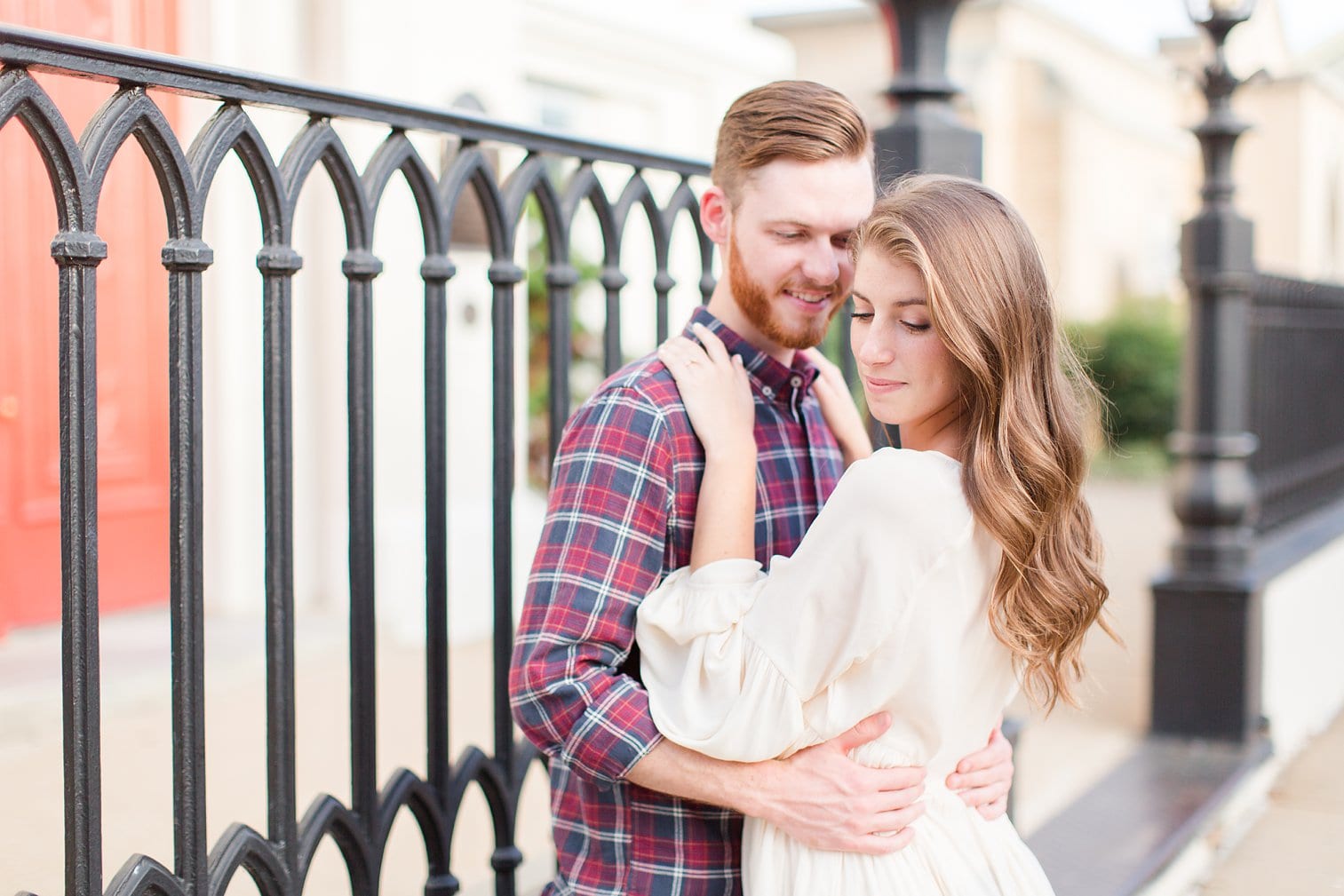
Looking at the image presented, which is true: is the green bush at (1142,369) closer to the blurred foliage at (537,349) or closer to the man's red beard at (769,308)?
the blurred foliage at (537,349)

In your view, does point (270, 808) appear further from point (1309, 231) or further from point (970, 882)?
point (1309, 231)

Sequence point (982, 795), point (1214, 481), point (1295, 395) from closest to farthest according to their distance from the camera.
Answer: point (982, 795) → point (1214, 481) → point (1295, 395)

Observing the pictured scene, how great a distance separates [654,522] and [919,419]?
0.40m

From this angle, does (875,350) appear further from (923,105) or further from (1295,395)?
(1295,395)

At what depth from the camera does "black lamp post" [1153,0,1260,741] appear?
16.1ft

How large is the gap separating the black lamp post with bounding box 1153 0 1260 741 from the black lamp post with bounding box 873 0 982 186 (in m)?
2.28

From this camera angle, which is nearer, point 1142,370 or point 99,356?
point 99,356

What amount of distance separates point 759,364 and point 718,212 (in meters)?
0.25

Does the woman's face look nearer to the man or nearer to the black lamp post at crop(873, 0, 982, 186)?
the man

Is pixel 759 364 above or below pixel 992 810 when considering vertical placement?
above

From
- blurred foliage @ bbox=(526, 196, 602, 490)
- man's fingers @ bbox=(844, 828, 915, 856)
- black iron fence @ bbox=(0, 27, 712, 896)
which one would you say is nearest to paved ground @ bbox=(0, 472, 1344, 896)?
black iron fence @ bbox=(0, 27, 712, 896)

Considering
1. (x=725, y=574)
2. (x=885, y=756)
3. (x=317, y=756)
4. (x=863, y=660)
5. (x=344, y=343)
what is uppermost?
(x=344, y=343)

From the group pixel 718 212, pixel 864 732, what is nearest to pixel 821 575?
pixel 864 732

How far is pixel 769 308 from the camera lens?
6.86ft
